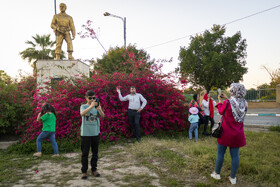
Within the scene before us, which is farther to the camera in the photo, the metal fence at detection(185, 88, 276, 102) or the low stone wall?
the metal fence at detection(185, 88, 276, 102)

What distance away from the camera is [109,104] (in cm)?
742

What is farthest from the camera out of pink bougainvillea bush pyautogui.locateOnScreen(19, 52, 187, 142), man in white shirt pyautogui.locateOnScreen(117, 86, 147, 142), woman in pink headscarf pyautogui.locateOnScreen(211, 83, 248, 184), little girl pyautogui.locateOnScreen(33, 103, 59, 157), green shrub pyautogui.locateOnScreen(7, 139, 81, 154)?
pink bougainvillea bush pyautogui.locateOnScreen(19, 52, 187, 142)

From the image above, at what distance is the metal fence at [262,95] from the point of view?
64.0ft

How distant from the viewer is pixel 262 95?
20.4 meters

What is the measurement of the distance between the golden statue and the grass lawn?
7.23 metres

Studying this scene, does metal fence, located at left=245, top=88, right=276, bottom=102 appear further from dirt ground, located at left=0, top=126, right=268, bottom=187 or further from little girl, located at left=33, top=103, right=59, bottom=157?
little girl, located at left=33, top=103, right=59, bottom=157

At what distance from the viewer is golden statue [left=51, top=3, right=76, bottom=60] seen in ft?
37.9

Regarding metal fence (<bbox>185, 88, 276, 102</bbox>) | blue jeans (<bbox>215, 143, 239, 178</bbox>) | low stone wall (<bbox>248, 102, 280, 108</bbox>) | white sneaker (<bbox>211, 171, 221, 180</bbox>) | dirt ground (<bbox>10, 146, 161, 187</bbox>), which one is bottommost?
dirt ground (<bbox>10, 146, 161, 187</bbox>)

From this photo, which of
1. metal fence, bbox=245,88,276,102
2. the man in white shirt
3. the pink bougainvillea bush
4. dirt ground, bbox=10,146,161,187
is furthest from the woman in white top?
metal fence, bbox=245,88,276,102

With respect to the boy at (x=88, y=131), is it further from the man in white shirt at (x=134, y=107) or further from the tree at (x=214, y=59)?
the tree at (x=214, y=59)

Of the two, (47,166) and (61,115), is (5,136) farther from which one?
(47,166)

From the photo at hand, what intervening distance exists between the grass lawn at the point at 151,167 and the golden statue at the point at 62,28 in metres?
7.23

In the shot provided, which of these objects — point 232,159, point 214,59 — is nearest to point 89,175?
point 232,159

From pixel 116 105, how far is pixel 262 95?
17.8 m
